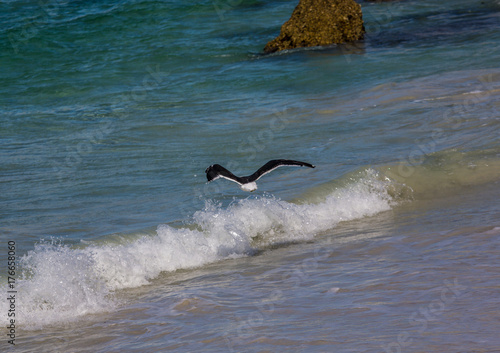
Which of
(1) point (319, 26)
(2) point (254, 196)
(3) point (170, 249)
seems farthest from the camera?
(1) point (319, 26)

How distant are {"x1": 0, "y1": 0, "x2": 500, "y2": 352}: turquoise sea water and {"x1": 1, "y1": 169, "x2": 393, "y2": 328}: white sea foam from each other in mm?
24

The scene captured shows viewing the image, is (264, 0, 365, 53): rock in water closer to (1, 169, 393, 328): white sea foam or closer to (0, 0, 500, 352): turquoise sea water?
(0, 0, 500, 352): turquoise sea water

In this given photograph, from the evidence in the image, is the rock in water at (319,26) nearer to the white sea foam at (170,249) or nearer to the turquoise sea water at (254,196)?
the turquoise sea water at (254,196)

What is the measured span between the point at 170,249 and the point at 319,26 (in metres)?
13.7

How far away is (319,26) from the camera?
67.5 feet

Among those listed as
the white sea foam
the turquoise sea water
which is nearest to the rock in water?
the turquoise sea water

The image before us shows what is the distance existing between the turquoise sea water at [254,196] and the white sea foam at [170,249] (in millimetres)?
24

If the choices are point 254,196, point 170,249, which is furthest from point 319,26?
point 170,249

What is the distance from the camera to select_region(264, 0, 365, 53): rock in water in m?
20.2

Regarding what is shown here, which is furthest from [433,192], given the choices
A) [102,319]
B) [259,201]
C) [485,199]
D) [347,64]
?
[347,64]

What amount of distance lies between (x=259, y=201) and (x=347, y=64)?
9.88m

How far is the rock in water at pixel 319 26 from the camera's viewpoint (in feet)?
66.2

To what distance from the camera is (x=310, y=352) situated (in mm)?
4977

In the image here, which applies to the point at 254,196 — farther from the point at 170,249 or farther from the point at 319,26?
the point at 319,26
